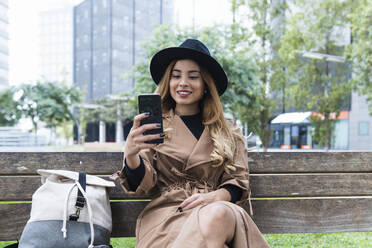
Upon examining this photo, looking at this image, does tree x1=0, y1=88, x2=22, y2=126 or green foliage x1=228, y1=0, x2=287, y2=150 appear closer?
green foliage x1=228, y1=0, x2=287, y2=150

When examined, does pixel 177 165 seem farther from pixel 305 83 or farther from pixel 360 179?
pixel 305 83

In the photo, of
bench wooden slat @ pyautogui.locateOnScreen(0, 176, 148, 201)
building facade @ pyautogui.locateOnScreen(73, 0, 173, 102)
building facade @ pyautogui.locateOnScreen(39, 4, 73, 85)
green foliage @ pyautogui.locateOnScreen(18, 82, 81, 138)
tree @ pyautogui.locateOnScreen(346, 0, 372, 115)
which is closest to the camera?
bench wooden slat @ pyautogui.locateOnScreen(0, 176, 148, 201)

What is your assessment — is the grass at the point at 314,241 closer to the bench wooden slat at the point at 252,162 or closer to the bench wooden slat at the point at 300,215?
the bench wooden slat at the point at 300,215

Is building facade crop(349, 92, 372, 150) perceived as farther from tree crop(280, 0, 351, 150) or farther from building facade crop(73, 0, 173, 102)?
building facade crop(73, 0, 173, 102)

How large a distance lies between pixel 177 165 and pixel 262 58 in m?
14.2

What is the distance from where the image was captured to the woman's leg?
1.74 m

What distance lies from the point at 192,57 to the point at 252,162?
3.03 ft

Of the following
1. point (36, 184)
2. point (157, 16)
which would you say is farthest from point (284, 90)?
point (157, 16)

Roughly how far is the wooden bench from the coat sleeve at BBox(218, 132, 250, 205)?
35 cm

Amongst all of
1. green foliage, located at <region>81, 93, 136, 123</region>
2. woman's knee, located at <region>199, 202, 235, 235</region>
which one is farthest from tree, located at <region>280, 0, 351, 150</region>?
green foliage, located at <region>81, 93, 136, 123</region>

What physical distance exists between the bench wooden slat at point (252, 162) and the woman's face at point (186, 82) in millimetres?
624

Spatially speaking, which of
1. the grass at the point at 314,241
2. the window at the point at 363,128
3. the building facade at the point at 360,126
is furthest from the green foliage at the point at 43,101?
the grass at the point at 314,241

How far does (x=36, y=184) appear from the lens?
8.54ft

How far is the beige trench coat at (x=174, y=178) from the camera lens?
2.15 metres
